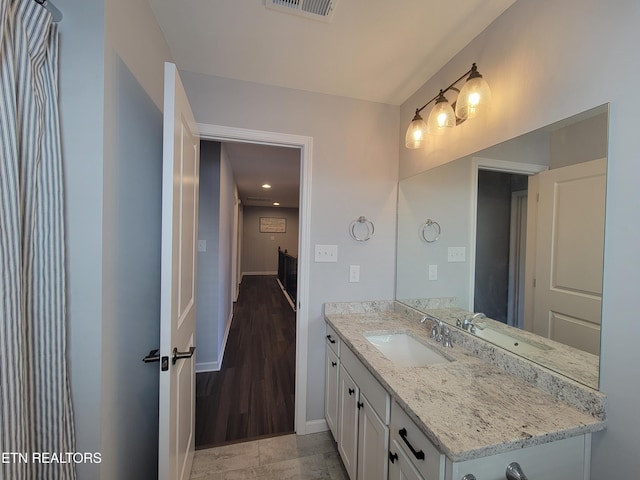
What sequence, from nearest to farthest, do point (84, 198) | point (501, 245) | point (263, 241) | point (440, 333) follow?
point (84, 198)
point (501, 245)
point (440, 333)
point (263, 241)

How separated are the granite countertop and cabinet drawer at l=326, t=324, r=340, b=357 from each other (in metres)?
0.39

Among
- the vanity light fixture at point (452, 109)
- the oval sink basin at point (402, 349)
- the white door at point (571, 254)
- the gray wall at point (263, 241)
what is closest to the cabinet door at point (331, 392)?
the oval sink basin at point (402, 349)

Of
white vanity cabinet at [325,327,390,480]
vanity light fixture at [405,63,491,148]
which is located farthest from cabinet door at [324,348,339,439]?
vanity light fixture at [405,63,491,148]

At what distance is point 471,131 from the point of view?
1.35 metres

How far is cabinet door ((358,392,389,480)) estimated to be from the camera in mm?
1058

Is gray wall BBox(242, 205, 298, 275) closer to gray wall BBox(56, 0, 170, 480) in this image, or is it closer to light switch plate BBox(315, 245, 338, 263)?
light switch plate BBox(315, 245, 338, 263)

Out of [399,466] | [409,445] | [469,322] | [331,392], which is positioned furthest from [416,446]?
[331,392]

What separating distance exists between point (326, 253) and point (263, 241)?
7569mm

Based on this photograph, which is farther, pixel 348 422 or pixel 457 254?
pixel 457 254

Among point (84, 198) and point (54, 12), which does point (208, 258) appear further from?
point (54, 12)

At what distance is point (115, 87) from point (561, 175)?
1701 millimetres

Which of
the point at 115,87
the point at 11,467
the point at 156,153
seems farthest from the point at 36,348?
the point at 156,153

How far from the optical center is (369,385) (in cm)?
120

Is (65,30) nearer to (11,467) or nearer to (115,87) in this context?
(115,87)
